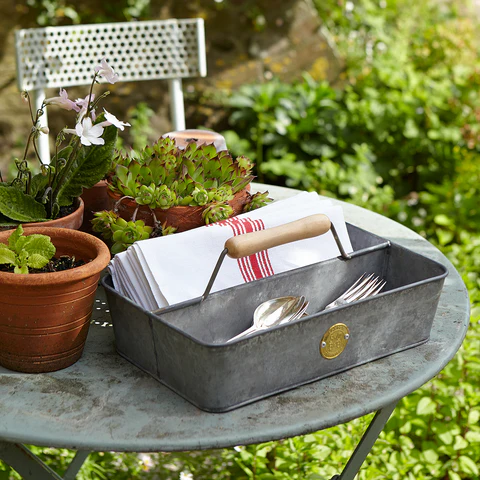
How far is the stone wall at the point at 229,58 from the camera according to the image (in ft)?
14.1

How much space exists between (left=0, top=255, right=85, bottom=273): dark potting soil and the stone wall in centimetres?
330

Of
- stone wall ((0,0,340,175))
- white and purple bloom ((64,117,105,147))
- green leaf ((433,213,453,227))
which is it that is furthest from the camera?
stone wall ((0,0,340,175))

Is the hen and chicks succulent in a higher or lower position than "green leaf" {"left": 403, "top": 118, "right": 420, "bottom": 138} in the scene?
higher

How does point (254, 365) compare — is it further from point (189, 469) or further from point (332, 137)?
point (332, 137)

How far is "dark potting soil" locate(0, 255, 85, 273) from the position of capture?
43.8 inches

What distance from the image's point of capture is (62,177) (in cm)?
131

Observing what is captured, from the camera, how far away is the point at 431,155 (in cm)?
411

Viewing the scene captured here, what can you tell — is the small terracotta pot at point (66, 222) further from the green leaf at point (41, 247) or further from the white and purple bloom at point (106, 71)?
the white and purple bloom at point (106, 71)

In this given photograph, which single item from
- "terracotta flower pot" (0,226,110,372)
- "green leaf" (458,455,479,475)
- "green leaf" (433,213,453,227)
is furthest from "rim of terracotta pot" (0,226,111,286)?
"green leaf" (433,213,453,227)

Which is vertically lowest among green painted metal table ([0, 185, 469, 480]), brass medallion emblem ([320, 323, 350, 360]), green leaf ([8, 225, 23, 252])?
green painted metal table ([0, 185, 469, 480])

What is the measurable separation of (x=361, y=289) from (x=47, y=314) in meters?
0.56

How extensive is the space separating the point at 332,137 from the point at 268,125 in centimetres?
38

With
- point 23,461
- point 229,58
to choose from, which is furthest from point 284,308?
point 229,58

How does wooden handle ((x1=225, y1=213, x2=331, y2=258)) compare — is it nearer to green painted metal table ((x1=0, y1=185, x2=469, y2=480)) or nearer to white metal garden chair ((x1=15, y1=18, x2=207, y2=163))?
green painted metal table ((x1=0, y1=185, x2=469, y2=480))
